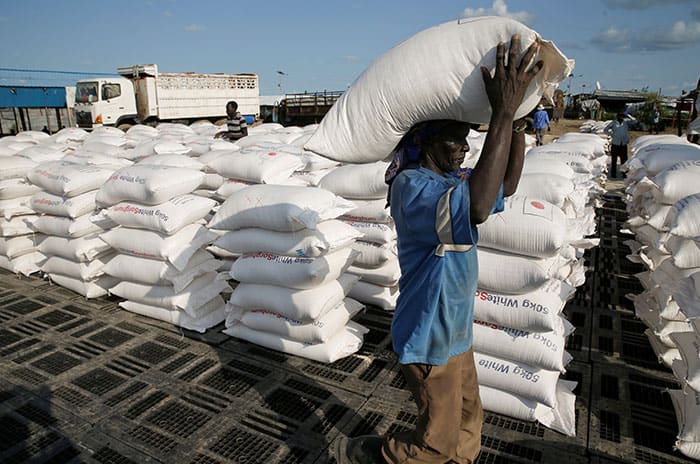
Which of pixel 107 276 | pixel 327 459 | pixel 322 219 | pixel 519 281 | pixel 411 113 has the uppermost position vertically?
pixel 411 113

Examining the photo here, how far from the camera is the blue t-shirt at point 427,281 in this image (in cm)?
145

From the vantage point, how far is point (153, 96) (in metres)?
16.2

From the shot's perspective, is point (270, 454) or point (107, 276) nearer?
point (270, 454)

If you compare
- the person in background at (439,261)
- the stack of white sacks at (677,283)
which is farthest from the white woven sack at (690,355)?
the person in background at (439,261)

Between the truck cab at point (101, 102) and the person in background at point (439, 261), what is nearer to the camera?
the person in background at point (439, 261)

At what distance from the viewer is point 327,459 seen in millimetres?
2215

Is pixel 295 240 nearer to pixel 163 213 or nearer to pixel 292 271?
pixel 292 271

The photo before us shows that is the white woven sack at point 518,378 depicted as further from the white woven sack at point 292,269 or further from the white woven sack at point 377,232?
the white woven sack at point 377,232

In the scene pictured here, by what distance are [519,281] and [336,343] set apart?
124 cm

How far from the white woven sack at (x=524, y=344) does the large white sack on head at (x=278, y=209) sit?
1223mm

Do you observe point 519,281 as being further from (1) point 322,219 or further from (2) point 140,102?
(2) point 140,102

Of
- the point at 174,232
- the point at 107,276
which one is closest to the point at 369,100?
the point at 174,232

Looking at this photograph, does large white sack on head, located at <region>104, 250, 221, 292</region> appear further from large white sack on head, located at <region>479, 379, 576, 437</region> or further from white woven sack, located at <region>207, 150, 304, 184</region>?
large white sack on head, located at <region>479, 379, 576, 437</region>

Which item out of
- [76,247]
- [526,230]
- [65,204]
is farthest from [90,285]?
[526,230]
